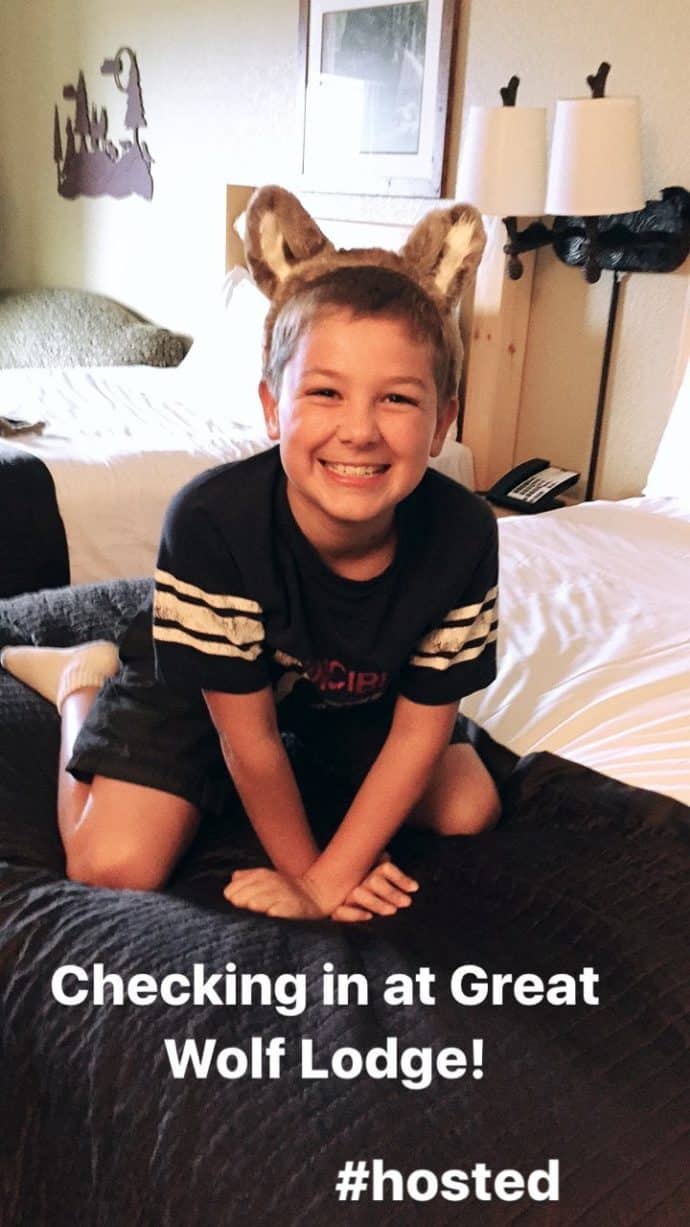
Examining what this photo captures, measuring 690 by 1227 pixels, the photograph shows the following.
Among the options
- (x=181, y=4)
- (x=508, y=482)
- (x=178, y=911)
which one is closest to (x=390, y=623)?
(x=178, y=911)

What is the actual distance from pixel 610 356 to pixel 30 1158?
6.72ft

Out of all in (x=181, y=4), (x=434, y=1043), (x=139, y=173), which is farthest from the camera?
(x=139, y=173)

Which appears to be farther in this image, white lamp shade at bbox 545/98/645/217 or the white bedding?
the white bedding

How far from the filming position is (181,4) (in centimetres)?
361

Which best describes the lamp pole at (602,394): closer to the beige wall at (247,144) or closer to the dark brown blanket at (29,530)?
the beige wall at (247,144)

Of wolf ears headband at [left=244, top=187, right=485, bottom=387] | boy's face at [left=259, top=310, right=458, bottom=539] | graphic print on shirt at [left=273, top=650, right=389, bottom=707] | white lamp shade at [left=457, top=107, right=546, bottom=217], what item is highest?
white lamp shade at [left=457, top=107, right=546, bottom=217]

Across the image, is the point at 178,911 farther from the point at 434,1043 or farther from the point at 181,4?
the point at 181,4

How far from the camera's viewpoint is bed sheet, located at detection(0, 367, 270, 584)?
2.25 m

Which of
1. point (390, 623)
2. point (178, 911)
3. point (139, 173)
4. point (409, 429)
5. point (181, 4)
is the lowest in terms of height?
point (178, 911)

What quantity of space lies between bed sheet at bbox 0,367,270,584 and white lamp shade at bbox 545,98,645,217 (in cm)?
91

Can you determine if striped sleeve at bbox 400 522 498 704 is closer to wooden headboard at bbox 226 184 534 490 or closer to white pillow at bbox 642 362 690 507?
white pillow at bbox 642 362 690 507

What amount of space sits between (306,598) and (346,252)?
1.12ft

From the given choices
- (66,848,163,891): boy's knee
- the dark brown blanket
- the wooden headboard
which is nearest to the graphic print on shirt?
(66,848,163,891): boy's knee

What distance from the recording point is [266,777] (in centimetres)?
112
